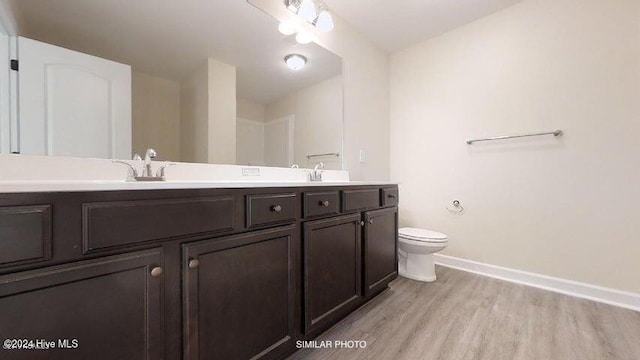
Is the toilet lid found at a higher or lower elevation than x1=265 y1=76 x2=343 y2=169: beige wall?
lower

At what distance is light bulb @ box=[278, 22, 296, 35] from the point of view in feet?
5.81

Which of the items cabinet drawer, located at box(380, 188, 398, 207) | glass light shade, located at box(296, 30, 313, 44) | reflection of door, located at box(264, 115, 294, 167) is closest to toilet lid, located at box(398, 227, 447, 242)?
cabinet drawer, located at box(380, 188, 398, 207)

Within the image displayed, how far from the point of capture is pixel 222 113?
5.03ft

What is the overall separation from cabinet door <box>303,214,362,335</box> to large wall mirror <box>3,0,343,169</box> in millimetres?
669

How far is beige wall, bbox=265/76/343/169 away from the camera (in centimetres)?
192

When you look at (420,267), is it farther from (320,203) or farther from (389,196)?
(320,203)

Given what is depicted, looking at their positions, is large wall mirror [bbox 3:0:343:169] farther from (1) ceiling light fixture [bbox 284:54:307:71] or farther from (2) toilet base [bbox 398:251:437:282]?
(2) toilet base [bbox 398:251:437:282]

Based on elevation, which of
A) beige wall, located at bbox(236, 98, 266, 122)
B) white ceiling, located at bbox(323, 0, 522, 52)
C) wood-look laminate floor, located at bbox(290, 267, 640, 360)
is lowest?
wood-look laminate floor, located at bbox(290, 267, 640, 360)

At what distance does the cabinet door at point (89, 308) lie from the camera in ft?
1.92

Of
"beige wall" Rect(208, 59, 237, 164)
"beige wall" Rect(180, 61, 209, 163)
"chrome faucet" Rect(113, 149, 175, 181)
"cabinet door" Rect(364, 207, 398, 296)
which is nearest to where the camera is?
"chrome faucet" Rect(113, 149, 175, 181)

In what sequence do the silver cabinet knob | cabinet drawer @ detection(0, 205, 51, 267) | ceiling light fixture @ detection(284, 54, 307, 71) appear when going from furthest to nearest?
ceiling light fixture @ detection(284, 54, 307, 71) < the silver cabinet knob < cabinet drawer @ detection(0, 205, 51, 267)

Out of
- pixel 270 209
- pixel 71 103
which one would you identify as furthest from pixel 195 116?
pixel 270 209

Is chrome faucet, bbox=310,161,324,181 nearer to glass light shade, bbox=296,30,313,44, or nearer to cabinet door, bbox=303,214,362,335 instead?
cabinet door, bbox=303,214,362,335

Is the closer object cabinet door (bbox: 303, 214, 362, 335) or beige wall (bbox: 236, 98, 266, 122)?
cabinet door (bbox: 303, 214, 362, 335)
